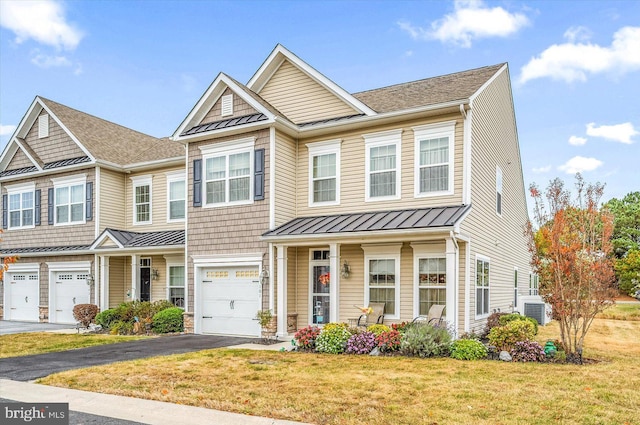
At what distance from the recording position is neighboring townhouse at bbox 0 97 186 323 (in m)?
20.0

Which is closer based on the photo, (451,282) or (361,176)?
(451,282)

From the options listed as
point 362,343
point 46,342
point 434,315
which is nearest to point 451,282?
point 434,315

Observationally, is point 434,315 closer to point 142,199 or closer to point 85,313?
point 85,313

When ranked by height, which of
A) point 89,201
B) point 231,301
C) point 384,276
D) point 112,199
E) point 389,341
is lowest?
point 389,341

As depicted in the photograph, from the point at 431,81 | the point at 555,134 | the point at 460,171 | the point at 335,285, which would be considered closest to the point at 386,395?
the point at 335,285

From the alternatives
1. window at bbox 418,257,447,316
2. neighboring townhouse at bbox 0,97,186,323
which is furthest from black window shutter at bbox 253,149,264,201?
window at bbox 418,257,447,316

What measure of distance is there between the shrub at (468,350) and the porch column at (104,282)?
555 inches

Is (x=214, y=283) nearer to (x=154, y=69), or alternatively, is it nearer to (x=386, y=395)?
(x=386, y=395)

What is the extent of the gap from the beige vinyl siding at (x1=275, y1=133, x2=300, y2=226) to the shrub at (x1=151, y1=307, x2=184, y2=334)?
16.7ft

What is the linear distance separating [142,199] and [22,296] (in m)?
7.42

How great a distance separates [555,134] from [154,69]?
2292cm

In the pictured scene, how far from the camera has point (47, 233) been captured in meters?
22.1

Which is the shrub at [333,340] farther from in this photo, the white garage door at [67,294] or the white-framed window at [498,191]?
the white garage door at [67,294]

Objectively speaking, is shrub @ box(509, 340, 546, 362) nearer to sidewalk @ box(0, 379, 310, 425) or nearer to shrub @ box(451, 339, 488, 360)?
shrub @ box(451, 339, 488, 360)
